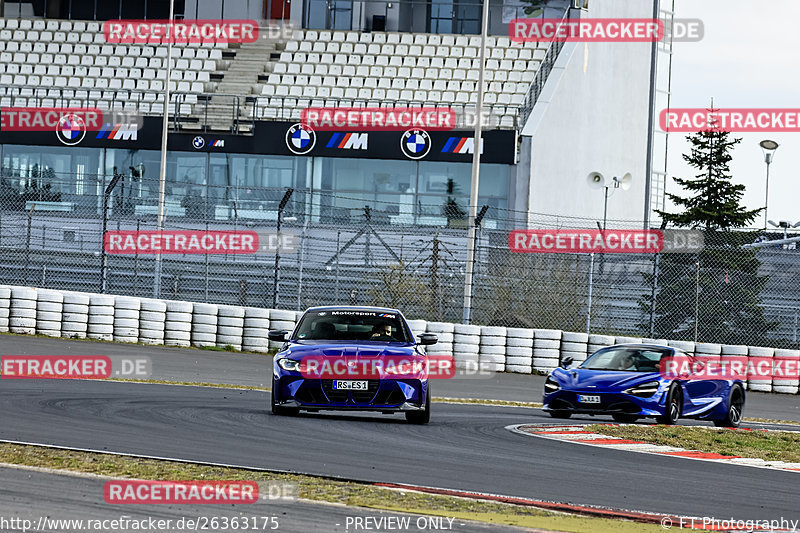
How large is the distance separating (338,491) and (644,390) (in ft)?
26.8

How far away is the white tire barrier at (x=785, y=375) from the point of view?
24250mm

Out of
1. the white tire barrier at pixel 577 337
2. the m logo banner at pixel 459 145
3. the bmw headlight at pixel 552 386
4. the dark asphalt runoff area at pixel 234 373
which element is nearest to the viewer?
the bmw headlight at pixel 552 386

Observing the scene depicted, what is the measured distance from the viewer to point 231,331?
77.5 ft

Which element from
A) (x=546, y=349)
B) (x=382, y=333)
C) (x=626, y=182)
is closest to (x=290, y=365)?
(x=382, y=333)

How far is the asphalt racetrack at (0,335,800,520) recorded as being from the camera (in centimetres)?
880

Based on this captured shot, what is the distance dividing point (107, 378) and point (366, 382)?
238 inches

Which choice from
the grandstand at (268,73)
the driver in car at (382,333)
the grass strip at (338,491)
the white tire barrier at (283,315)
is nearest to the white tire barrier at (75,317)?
the white tire barrier at (283,315)

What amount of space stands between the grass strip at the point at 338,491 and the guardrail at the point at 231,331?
13344 millimetres

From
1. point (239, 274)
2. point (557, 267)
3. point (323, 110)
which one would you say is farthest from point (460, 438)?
point (323, 110)

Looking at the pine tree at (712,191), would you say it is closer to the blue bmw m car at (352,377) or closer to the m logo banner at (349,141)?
the m logo banner at (349,141)

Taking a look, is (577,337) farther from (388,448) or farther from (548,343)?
(388,448)

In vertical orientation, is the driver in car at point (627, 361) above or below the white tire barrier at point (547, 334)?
above

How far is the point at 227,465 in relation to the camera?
903 centimetres

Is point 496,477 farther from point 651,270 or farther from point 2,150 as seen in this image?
point 2,150
